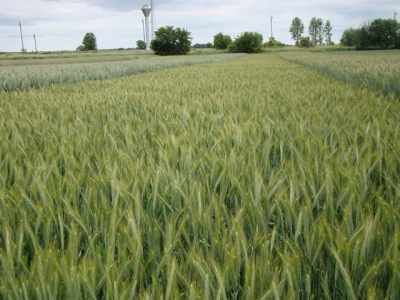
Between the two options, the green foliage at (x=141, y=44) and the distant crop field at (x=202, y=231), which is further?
the green foliage at (x=141, y=44)

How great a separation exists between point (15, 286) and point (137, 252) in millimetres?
229

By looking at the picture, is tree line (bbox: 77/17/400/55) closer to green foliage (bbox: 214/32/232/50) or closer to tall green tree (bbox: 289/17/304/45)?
green foliage (bbox: 214/32/232/50)

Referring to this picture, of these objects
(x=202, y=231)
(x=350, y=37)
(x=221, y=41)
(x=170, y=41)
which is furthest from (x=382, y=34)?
(x=202, y=231)

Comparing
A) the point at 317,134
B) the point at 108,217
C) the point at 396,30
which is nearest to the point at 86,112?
the point at 317,134

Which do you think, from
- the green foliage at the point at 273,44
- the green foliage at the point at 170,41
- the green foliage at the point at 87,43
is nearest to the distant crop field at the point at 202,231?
the green foliage at the point at 170,41

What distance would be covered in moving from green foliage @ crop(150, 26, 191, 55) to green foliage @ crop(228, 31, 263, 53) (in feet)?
30.8

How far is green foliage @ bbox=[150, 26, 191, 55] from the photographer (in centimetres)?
5422

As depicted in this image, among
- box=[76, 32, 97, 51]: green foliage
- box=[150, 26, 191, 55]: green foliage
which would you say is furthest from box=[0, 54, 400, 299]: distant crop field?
box=[76, 32, 97, 51]: green foliage

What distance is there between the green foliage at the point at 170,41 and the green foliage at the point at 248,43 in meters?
9.37

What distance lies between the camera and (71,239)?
819 mm

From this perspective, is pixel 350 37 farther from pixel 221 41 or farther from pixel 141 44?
pixel 141 44

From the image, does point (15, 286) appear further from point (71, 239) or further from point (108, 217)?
point (108, 217)

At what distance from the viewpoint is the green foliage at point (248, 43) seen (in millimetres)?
60219

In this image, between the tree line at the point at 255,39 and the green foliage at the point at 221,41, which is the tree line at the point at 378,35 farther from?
the green foliage at the point at 221,41
